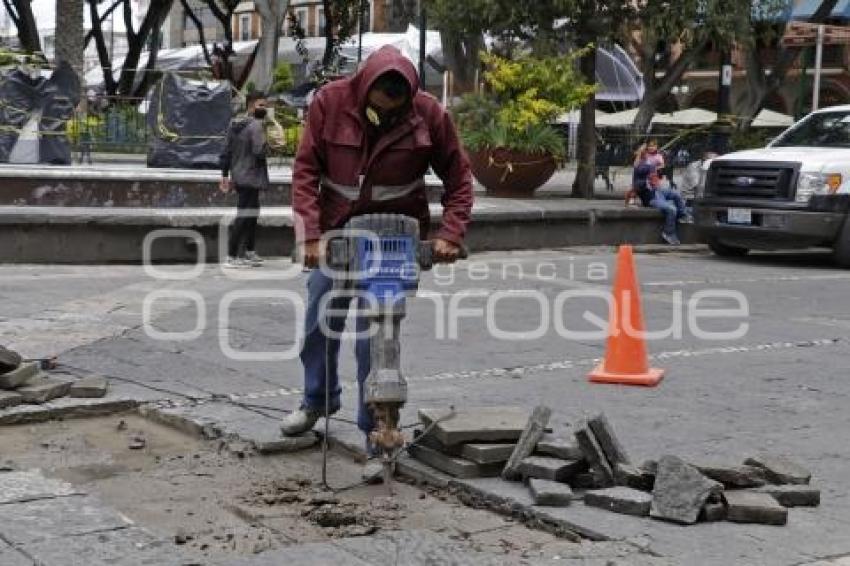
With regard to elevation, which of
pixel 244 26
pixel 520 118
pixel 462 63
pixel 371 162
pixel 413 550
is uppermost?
pixel 244 26

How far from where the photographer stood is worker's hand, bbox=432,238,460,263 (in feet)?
16.3

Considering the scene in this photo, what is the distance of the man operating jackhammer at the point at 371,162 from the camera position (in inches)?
191

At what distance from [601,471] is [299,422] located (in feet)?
4.83

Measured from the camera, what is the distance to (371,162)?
495 cm

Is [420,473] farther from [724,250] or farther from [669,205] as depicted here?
[669,205]

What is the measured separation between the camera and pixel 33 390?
6137 mm

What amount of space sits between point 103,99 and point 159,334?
13273 mm

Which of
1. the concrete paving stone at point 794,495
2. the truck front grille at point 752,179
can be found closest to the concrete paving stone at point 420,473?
the concrete paving stone at point 794,495

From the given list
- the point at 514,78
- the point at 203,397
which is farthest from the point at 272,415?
the point at 514,78

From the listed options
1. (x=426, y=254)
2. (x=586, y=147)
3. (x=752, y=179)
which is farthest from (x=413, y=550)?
(x=586, y=147)

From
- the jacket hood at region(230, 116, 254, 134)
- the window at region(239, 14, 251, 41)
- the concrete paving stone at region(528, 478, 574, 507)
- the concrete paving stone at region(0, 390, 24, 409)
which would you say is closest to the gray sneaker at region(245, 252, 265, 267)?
the jacket hood at region(230, 116, 254, 134)

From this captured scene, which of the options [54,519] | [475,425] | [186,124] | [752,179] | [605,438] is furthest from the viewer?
[186,124]

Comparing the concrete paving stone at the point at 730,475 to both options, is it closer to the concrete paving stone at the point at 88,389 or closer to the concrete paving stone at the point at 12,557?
the concrete paving stone at the point at 12,557

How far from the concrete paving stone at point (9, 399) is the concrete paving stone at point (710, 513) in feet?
11.5
